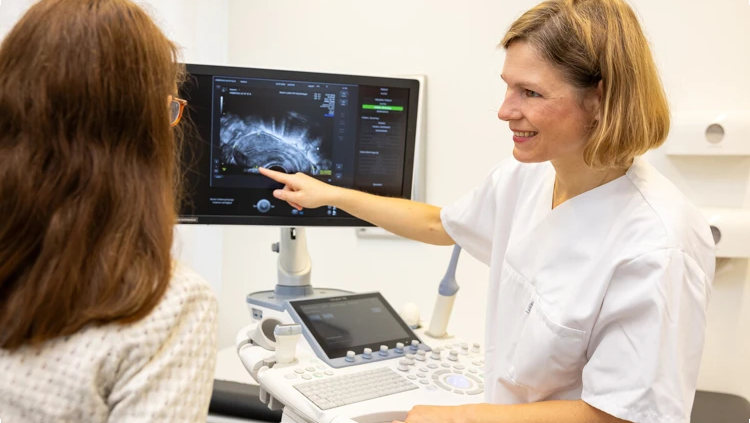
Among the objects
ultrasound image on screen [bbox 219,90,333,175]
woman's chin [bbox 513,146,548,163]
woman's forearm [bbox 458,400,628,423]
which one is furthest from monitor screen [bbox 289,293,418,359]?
woman's chin [bbox 513,146,548,163]

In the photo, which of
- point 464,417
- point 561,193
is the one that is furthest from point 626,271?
point 464,417

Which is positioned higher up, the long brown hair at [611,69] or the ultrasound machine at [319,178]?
the long brown hair at [611,69]

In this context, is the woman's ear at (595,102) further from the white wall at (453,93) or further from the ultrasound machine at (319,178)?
the white wall at (453,93)

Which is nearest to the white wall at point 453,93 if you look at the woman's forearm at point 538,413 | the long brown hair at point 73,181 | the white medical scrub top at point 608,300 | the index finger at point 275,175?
the index finger at point 275,175

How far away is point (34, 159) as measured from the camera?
75cm

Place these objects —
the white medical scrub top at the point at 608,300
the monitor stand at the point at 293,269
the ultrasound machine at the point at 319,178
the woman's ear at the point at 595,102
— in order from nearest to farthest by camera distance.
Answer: the white medical scrub top at the point at 608,300, the woman's ear at the point at 595,102, the ultrasound machine at the point at 319,178, the monitor stand at the point at 293,269

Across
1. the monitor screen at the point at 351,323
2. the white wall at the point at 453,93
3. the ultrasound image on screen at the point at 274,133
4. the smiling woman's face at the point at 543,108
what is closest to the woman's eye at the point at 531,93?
the smiling woman's face at the point at 543,108

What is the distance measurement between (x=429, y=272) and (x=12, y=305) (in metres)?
1.75

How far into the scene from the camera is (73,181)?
2.49 feet

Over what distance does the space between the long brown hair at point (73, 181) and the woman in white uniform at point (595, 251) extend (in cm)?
67

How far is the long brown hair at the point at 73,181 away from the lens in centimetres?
74

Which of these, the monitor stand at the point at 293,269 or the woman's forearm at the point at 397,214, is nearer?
the woman's forearm at the point at 397,214

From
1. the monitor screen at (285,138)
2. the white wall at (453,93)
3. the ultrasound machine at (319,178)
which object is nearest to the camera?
the ultrasound machine at (319,178)

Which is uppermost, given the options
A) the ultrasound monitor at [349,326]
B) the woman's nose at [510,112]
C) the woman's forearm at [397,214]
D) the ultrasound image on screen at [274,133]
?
the woman's nose at [510,112]
